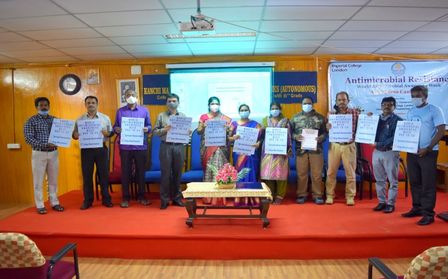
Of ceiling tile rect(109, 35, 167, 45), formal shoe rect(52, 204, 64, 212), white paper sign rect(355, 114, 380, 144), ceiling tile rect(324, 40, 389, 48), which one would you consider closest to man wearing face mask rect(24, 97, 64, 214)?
formal shoe rect(52, 204, 64, 212)

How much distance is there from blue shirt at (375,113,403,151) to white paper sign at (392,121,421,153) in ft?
0.51

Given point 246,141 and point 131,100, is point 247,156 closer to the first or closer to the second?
point 246,141

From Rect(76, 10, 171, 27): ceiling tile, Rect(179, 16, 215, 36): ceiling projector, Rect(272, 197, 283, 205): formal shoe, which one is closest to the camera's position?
Rect(179, 16, 215, 36): ceiling projector

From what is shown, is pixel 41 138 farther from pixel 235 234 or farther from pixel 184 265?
pixel 235 234

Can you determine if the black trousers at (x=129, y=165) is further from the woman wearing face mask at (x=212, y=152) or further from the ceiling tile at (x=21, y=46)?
the ceiling tile at (x=21, y=46)

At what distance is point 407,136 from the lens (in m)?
3.62

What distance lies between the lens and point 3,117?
20.0ft

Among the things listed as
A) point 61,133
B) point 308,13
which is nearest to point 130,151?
point 61,133

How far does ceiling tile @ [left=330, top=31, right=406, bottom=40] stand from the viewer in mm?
4395

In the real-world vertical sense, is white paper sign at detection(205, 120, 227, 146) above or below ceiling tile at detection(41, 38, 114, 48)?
below

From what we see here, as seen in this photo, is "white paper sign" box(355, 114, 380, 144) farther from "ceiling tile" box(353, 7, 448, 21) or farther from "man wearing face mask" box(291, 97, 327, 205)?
"ceiling tile" box(353, 7, 448, 21)

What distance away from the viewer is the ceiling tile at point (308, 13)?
3.47m

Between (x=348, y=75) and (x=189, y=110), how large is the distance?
8.96 ft

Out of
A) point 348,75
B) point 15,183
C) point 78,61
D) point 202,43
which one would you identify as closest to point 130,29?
point 202,43
